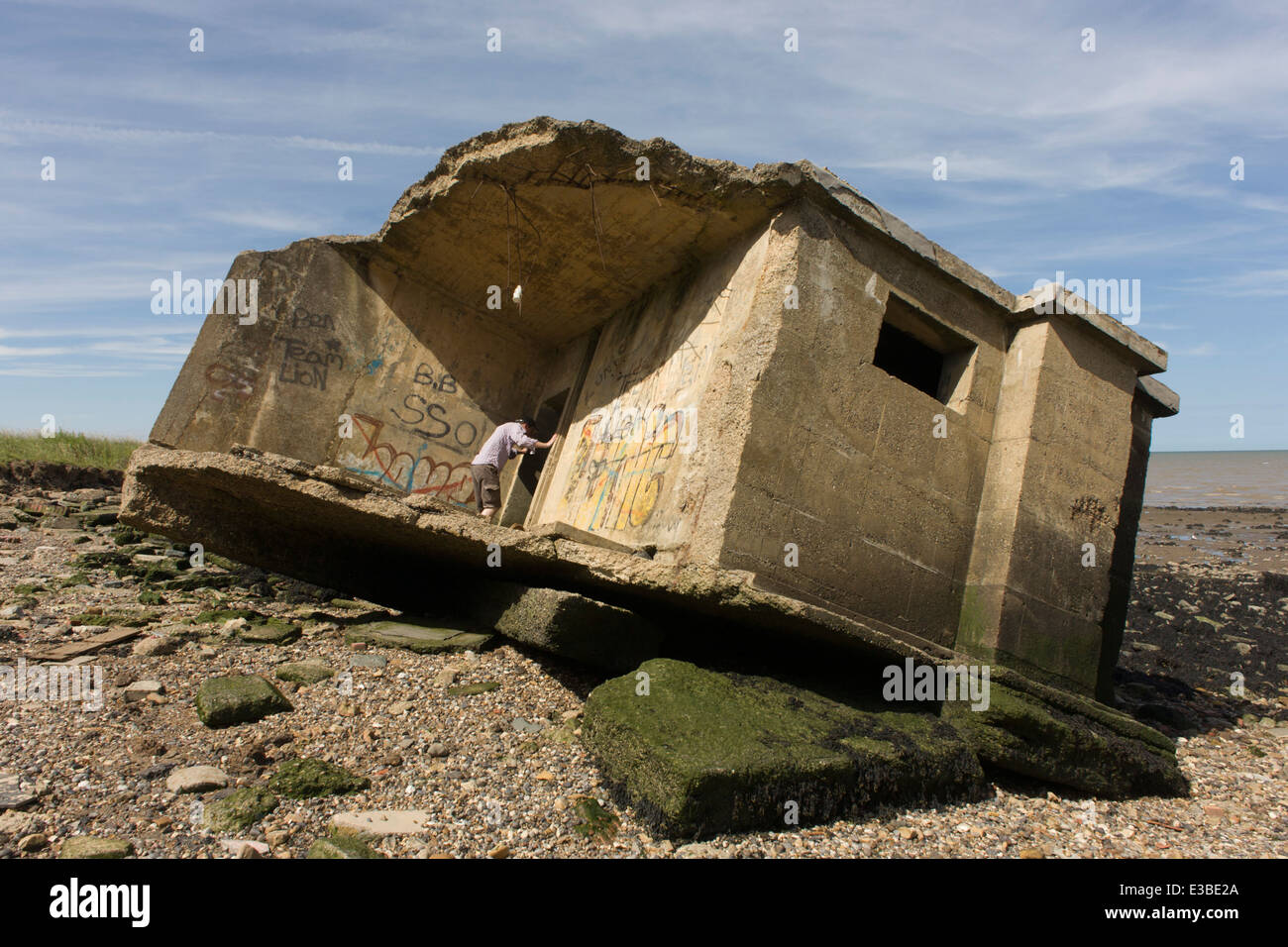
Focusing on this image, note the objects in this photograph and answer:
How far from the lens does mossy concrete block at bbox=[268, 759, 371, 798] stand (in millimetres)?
3572

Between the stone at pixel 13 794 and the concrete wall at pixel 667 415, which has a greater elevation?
the concrete wall at pixel 667 415

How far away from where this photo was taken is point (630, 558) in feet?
16.3

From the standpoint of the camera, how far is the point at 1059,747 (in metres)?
5.16

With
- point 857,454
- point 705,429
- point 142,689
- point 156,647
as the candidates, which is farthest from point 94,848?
point 857,454

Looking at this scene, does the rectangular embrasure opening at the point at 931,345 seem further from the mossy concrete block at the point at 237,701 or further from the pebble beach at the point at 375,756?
the mossy concrete block at the point at 237,701

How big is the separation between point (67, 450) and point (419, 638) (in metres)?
10.8

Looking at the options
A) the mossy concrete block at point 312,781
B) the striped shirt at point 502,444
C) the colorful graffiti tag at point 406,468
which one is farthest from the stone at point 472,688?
the colorful graffiti tag at point 406,468

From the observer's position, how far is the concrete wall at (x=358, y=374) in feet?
24.8

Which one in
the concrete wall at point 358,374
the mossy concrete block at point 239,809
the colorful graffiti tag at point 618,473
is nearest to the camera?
the mossy concrete block at point 239,809

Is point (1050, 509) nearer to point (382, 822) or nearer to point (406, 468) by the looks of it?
point (382, 822)

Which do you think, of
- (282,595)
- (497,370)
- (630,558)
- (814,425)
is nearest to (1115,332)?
(814,425)

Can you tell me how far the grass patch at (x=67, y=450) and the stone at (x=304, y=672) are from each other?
983 centimetres

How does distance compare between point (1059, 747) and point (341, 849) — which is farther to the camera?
point (1059, 747)
